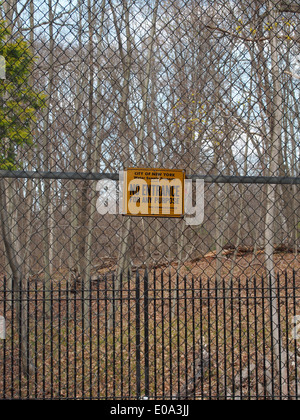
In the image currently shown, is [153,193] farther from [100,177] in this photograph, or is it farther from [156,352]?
[156,352]

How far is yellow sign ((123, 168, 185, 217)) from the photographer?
9.80 feet

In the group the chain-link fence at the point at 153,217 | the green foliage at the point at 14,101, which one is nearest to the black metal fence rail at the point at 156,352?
the chain-link fence at the point at 153,217

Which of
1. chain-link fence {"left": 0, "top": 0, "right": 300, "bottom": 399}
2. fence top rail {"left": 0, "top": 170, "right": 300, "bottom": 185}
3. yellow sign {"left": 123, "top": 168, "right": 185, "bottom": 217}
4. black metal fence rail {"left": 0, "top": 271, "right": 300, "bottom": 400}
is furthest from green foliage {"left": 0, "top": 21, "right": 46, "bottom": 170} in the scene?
black metal fence rail {"left": 0, "top": 271, "right": 300, "bottom": 400}

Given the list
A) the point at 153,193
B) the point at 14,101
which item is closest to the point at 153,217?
the point at 153,193

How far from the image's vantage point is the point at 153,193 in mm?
3018

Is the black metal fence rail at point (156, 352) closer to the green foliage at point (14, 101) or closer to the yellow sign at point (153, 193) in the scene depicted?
the yellow sign at point (153, 193)

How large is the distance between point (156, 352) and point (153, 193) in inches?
121
